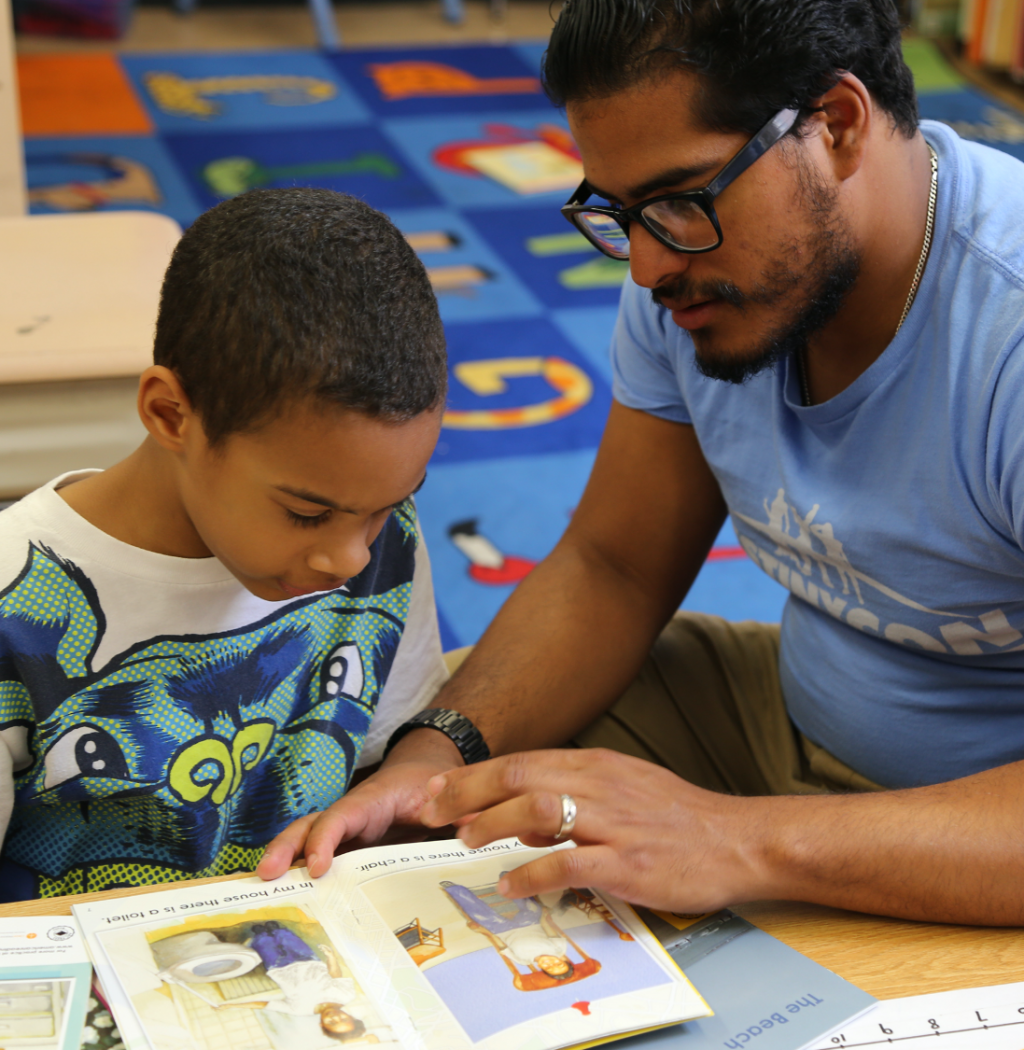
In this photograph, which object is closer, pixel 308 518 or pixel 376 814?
pixel 308 518

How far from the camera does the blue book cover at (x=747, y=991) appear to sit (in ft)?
2.33

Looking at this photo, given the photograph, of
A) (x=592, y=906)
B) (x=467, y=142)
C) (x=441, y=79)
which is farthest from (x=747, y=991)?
(x=441, y=79)

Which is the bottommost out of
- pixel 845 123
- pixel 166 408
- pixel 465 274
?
pixel 465 274

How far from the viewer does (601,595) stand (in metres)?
1.30

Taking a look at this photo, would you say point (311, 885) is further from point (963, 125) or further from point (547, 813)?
point (963, 125)

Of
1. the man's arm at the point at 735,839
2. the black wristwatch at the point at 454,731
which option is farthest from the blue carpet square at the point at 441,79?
the man's arm at the point at 735,839

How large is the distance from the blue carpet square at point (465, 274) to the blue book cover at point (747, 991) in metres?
2.47

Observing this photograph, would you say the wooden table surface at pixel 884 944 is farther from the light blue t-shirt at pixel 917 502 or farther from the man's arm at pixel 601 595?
the man's arm at pixel 601 595

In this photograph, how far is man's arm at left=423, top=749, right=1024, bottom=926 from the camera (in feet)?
2.64

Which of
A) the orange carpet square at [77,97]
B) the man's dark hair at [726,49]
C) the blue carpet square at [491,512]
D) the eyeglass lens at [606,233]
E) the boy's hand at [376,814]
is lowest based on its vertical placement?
the blue carpet square at [491,512]

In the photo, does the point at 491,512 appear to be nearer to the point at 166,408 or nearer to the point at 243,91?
the point at 166,408

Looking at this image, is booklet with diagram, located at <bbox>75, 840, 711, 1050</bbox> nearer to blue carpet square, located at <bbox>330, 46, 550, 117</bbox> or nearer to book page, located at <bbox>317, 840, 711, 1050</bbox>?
book page, located at <bbox>317, 840, 711, 1050</bbox>

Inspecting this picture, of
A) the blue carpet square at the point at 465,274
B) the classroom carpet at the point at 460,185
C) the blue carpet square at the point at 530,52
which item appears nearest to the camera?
the classroom carpet at the point at 460,185

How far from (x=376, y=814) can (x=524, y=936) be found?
0.22 m
